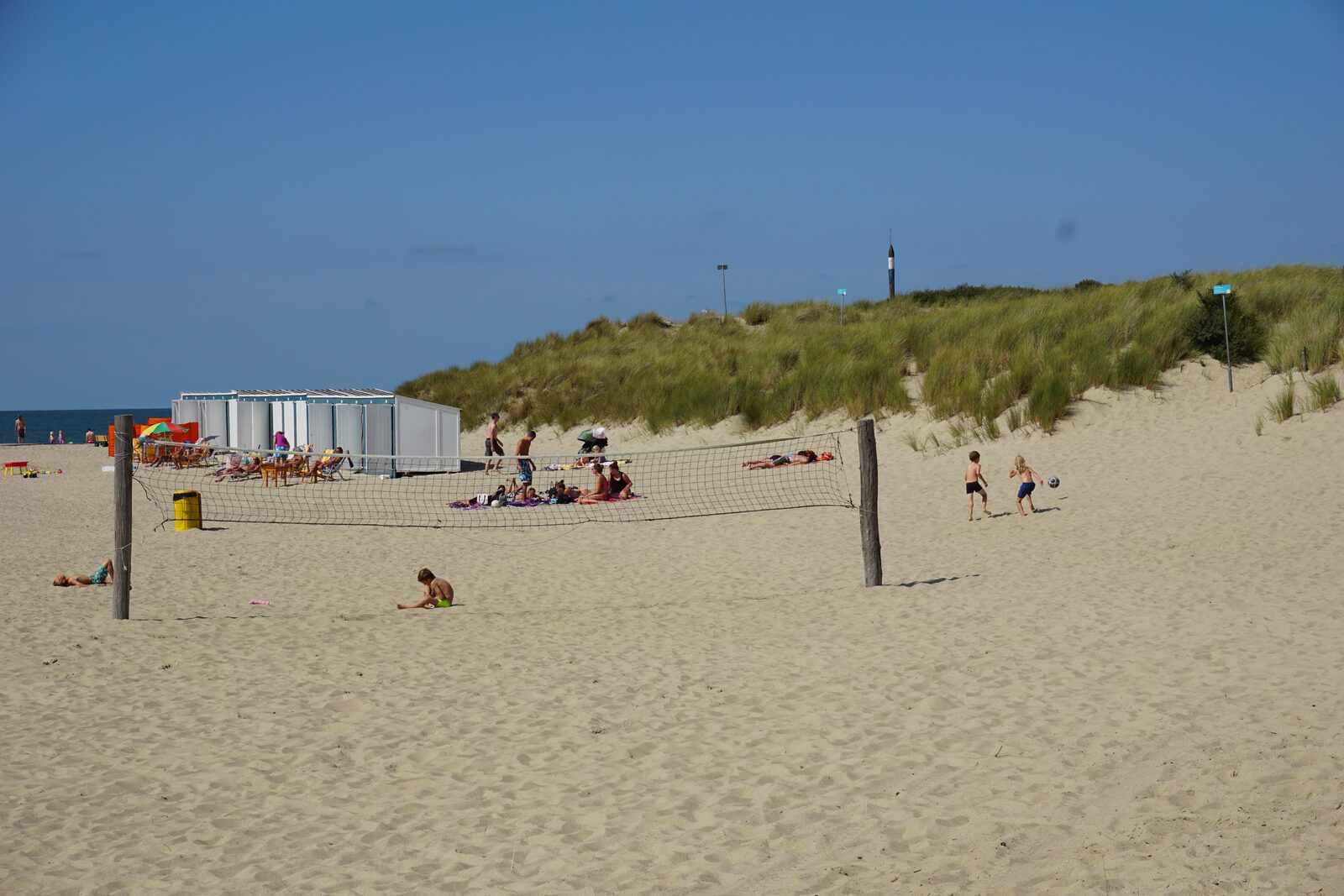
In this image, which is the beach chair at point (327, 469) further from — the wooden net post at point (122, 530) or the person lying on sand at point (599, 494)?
the wooden net post at point (122, 530)

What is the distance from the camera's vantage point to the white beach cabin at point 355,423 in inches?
936

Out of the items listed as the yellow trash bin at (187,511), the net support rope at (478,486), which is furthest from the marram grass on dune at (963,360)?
the yellow trash bin at (187,511)

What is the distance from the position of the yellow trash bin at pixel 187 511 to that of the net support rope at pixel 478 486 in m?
0.22

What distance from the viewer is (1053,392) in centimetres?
1991

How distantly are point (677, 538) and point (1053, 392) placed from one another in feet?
29.3

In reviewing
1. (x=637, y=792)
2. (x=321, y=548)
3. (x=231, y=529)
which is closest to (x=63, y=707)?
(x=637, y=792)

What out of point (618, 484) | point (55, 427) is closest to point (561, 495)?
point (618, 484)

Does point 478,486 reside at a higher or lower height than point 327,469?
lower

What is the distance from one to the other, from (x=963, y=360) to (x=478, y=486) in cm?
985

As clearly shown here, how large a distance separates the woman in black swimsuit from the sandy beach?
555cm

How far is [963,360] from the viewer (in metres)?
22.8

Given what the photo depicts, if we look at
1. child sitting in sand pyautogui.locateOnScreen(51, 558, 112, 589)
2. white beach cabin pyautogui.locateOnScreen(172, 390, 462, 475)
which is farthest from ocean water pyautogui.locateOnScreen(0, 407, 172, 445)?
child sitting in sand pyautogui.locateOnScreen(51, 558, 112, 589)

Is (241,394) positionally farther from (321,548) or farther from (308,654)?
(308,654)

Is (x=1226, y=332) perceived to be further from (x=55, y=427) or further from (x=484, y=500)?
(x=55, y=427)
